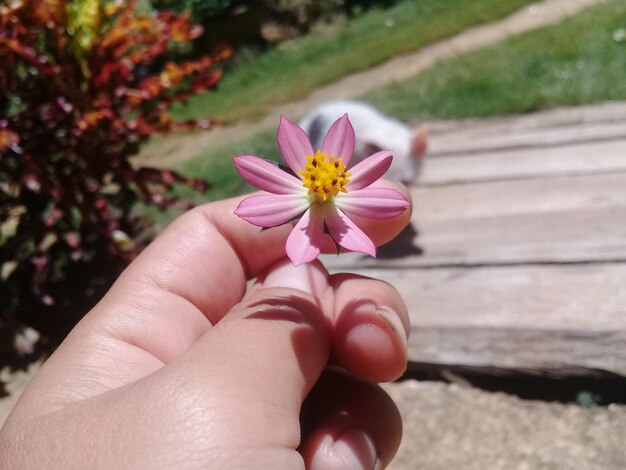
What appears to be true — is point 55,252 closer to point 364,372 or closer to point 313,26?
point 364,372

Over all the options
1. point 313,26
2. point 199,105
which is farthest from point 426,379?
point 313,26

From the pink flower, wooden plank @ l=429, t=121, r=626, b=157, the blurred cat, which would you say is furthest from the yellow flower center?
wooden plank @ l=429, t=121, r=626, b=157

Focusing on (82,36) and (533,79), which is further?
(533,79)

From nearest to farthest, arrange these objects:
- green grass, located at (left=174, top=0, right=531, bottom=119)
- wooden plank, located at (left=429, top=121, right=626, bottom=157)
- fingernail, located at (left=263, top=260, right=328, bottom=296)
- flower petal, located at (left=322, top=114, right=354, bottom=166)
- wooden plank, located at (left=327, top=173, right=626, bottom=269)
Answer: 1. flower petal, located at (left=322, top=114, right=354, bottom=166)
2. fingernail, located at (left=263, top=260, right=328, bottom=296)
3. wooden plank, located at (left=327, top=173, right=626, bottom=269)
4. wooden plank, located at (left=429, top=121, right=626, bottom=157)
5. green grass, located at (left=174, top=0, right=531, bottom=119)

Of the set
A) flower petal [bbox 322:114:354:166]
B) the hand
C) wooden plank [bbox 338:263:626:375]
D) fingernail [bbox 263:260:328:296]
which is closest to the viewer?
the hand

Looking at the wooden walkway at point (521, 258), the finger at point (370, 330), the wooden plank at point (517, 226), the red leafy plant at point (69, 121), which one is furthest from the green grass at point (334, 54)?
the finger at point (370, 330)

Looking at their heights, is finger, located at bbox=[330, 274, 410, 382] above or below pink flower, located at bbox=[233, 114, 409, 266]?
below

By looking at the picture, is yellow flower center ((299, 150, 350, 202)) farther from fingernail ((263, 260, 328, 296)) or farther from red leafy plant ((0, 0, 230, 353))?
red leafy plant ((0, 0, 230, 353))
